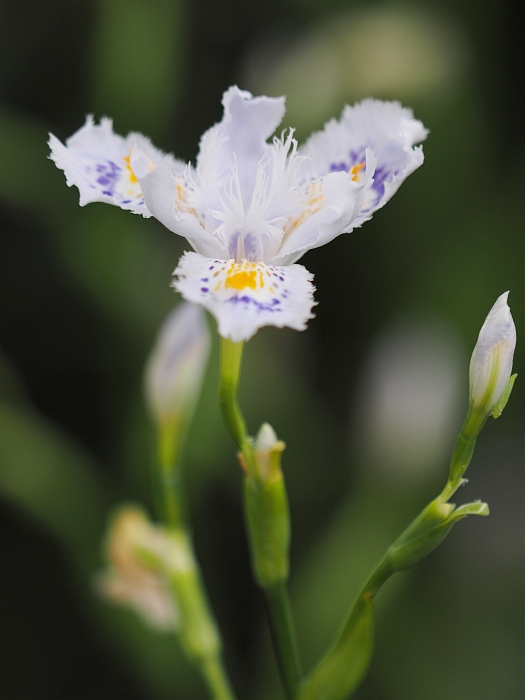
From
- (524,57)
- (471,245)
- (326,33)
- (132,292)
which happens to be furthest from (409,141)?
(524,57)

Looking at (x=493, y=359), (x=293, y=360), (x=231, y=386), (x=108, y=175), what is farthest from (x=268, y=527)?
(x=293, y=360)

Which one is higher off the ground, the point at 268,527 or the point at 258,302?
the point at 258,302

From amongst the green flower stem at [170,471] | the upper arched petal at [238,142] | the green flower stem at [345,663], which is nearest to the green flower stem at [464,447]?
the green flower stem at [345,663]

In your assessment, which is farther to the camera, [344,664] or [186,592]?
[186,592]

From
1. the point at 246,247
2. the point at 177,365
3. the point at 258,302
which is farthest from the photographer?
the point at 177,365

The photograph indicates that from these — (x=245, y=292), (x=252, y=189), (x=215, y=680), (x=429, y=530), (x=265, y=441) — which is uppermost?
(x=252, y=189)

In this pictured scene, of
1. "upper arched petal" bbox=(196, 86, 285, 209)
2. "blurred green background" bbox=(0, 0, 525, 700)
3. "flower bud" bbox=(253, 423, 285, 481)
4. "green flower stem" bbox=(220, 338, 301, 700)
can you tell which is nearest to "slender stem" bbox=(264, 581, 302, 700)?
"green flower stem" bbox=(220, 338, 301, 700)

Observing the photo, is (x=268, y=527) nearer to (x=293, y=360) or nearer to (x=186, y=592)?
(x=186, y=592)

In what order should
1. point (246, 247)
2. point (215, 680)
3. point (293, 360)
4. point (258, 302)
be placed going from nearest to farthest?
1. point (258, 302)
2. point (246, 247)
3. point (215, 680)
4. point (293, 360)
